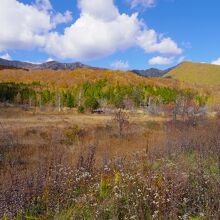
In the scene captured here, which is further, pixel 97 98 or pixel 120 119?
pixel 97 98

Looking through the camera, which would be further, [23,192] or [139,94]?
[139,94]

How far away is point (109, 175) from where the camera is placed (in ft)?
22.5

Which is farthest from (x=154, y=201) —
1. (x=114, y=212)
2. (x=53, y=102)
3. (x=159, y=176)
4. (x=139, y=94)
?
(x=139, y=94)

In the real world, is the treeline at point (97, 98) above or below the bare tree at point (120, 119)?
below

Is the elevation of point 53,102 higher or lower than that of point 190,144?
lower

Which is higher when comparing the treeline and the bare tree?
the bare tree

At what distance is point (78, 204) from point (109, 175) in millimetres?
1738

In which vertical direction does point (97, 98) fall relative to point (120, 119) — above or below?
below

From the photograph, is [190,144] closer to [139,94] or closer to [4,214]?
[4,214]

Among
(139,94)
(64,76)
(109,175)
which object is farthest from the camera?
(64,76)

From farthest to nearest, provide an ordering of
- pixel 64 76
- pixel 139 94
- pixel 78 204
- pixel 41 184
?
pixel 64 76
pixel 139 94
pixel 41 184
pixel 78 204

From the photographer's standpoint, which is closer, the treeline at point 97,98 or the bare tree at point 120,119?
the bare tree at point 120,119

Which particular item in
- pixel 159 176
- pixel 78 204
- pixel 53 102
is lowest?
pixel 53 102

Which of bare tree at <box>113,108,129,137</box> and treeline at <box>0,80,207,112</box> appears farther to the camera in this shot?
treeline at <box>0,80,207,112</box>
